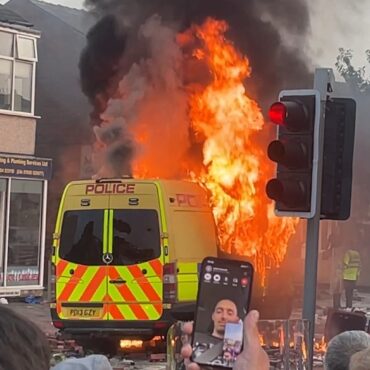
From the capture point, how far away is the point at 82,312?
38.2 feet

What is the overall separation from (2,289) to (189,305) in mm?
9416

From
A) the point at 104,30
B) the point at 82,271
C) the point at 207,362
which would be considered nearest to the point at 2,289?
the point at 104,30

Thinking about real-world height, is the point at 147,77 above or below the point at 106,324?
above

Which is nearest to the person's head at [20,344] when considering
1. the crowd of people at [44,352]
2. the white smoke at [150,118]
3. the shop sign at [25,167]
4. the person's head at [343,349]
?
the crowd of people at [44,352]

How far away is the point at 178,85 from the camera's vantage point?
15.7 metres

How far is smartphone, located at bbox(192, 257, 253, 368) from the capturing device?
290 cm

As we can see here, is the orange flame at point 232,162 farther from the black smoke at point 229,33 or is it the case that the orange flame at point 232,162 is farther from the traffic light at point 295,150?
the traffic light at point 295,150

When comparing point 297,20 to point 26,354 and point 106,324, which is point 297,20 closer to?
point 106,324

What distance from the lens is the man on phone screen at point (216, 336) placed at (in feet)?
9.64

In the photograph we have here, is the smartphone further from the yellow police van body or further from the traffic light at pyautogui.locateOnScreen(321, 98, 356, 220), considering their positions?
the yellow police van body

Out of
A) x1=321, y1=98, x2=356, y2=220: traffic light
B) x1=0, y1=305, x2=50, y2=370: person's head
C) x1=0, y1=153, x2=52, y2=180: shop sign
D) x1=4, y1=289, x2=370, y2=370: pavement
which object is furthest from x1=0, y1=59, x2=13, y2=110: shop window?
x1=0, y1=305, x2=50, y2=370: person's head

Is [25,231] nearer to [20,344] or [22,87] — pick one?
[22,87]

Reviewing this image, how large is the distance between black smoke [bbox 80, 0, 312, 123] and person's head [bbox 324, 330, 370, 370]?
11773mm

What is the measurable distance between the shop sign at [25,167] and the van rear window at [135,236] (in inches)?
381
